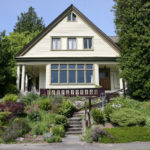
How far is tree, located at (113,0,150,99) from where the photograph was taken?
13.1 meters

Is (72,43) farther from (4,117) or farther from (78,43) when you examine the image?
(4,117)

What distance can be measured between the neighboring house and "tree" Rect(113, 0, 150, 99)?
309 cm

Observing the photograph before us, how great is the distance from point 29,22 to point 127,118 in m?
47.1

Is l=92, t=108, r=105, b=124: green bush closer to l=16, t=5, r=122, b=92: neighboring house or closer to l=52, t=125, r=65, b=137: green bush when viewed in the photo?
l=52, t=125, r=65, b=137: green bush

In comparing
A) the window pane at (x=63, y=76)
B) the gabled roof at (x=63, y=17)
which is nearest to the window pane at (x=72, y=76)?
the window pane at (x=63, y=76)

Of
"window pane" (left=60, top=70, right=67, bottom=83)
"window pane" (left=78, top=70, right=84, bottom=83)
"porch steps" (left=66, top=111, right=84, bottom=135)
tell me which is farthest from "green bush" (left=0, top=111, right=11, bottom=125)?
"window pane" (left=78, top=70, right=84, bottom=83)

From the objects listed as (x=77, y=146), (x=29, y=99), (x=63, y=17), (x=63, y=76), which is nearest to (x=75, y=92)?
(x=63, y=76)

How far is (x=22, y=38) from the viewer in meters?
31.0

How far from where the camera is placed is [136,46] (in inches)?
548

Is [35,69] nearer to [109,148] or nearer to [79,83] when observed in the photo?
[79,83]

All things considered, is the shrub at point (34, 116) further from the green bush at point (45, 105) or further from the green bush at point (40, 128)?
the green bush at point (45, 105)

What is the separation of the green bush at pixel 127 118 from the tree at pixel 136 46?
14.8 feet

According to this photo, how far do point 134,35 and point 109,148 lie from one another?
10221 mm

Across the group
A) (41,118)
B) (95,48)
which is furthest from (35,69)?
(41,118)
